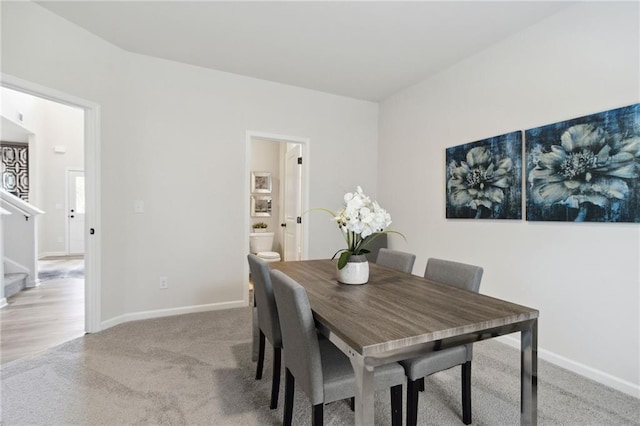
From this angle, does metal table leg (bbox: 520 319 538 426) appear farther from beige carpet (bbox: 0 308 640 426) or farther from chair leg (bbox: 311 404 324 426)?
chair leg (bbox: 311 404 324 426)

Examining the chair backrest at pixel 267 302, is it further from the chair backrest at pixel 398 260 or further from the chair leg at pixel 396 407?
the chair backrest at pixel 398 260

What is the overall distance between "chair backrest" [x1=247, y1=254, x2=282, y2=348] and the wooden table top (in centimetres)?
20

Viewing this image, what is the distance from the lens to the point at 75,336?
2623mm

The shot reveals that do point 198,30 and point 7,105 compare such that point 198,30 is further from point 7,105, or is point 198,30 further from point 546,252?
point 7,105

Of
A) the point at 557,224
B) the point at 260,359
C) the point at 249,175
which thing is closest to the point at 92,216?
the point at 249,175

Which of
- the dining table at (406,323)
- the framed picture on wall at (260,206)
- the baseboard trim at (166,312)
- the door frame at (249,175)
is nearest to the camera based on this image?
the dining table at (406,323)

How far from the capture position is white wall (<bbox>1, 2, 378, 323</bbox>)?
277 cm

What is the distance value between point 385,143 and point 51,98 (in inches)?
137

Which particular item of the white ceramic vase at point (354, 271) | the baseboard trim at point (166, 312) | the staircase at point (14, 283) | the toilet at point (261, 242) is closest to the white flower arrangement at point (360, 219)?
the white ceramic vase at point (354, 271)

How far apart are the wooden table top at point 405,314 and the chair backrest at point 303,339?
64 millimetres

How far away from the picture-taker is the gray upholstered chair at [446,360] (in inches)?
54.9

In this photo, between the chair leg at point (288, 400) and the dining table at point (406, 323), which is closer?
the dining table at point (406, 323)

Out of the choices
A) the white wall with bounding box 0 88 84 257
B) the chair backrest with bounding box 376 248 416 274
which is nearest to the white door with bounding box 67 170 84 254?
the white wall with bounding box 0 88 84 257

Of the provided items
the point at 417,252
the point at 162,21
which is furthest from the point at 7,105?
the point at 417,252
